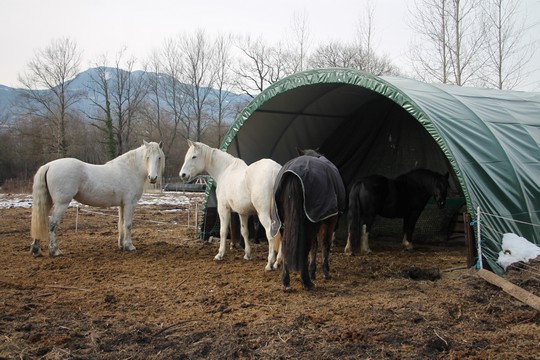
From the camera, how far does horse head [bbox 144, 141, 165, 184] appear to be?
8.16 m

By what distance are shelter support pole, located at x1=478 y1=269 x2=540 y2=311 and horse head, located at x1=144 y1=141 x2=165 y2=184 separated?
5.64m

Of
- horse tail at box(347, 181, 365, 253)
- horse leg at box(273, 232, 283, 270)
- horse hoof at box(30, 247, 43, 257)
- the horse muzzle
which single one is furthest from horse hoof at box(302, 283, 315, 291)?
horse hoof at box(30, 247, 43, 257)

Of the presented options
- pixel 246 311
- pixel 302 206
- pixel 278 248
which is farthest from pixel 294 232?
pixel 278 248

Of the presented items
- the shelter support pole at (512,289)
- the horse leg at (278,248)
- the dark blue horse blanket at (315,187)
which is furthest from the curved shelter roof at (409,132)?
the horse leg at (278,248)

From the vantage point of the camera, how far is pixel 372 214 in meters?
8.35

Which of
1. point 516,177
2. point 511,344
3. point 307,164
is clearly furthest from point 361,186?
point 511,344

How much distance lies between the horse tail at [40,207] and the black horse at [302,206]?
14.2 ft

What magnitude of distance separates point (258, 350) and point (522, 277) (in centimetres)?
359

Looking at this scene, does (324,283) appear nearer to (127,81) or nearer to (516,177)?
(516,177)

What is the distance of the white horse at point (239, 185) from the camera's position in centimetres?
630

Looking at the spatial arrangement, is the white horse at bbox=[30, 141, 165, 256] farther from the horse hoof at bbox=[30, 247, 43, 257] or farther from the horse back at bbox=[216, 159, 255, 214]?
the horse back at bbox=[216, 159, 255, 214]

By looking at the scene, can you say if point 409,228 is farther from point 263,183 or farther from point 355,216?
point 263,183

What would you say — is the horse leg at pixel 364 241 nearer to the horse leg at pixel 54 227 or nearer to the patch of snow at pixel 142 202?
the horse leg at pixel 54 227

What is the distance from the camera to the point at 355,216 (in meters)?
8.11
